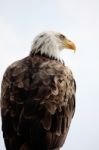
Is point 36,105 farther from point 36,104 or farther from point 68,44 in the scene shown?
point 68,44

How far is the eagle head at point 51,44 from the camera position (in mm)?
21453

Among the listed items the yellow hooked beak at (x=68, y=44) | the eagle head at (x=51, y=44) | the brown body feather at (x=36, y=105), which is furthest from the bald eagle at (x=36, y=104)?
the yellow hooked beak at (x=68, y=44)

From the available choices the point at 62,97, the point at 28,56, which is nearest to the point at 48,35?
the point at 28,56

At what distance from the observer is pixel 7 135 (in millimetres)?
19078

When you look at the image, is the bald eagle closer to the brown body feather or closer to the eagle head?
the brown body feather

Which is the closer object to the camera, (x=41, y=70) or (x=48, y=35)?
(x=41, y=70)

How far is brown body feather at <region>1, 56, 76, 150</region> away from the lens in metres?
18.8

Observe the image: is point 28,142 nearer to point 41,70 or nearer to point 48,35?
point 41,70

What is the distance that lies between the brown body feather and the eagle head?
4.19ft

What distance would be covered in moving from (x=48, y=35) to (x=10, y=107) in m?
3.26

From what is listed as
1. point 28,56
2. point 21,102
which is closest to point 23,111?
point 21,102

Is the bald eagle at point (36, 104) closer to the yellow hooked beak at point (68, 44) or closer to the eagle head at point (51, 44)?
the eagle head at point (51, 44)

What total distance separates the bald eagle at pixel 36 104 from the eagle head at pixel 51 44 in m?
0.90

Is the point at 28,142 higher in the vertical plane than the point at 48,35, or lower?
lower
